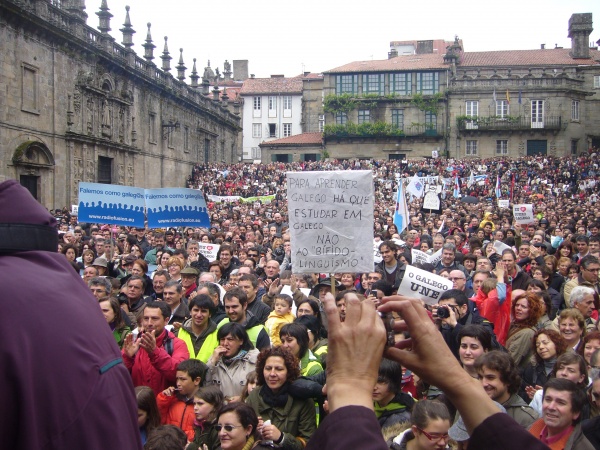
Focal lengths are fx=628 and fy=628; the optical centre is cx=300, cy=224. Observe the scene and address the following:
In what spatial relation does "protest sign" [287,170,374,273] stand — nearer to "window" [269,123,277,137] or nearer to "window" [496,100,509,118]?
"window" [496,100,509,118]

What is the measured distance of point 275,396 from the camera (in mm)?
4637

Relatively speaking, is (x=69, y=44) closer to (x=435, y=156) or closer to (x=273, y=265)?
(x=273, y=265)

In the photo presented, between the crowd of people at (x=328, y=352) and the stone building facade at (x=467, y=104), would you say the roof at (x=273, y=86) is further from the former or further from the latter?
the crowd of people at (x=328, y=352)

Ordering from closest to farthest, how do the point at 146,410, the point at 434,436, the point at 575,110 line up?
the point at 434,436 < the point at 146,410 < the point at 575,110

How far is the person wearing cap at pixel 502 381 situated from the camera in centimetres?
425

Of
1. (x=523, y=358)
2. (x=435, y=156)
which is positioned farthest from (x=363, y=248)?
(x=435, y=156)

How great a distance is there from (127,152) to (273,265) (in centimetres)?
2571

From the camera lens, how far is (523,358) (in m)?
5.78

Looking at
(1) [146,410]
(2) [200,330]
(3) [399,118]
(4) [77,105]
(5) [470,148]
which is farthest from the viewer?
(3) [399,118]

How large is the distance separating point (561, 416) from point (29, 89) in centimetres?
2563

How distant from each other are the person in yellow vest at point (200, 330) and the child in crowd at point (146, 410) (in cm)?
135

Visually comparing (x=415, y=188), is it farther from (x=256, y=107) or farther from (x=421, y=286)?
(x=256, y=107)

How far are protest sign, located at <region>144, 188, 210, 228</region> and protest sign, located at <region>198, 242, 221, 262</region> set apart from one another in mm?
1476

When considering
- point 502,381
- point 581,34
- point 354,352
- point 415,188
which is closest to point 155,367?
point 502,381
